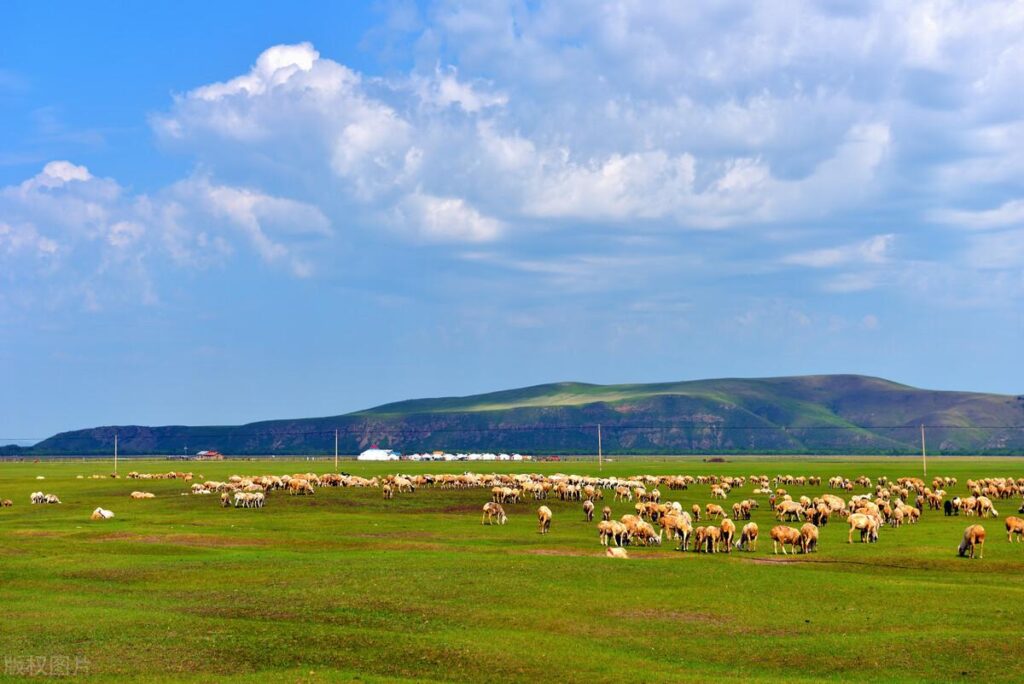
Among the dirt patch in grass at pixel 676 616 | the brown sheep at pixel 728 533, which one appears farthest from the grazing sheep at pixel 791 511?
the dirt patch in grass at pixel 676 616

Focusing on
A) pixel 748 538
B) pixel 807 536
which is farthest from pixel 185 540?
pixel 807 536

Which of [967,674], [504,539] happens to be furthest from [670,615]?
[504,539]

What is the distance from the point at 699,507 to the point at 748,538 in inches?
739

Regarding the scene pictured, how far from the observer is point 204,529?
184ft

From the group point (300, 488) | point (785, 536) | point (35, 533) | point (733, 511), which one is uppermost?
point (300, 488)

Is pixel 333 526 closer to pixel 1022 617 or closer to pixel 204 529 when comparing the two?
pixel 204 529

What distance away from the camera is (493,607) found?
31781mm

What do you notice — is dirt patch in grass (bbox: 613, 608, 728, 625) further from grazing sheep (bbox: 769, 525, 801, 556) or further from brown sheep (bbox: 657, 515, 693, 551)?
brown sheep (bbox: 657, 515, 693, 551)

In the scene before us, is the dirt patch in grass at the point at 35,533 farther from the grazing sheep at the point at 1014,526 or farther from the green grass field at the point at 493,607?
the grazing sheep at the point at 1014,526

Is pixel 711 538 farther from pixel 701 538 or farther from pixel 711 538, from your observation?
pixel 701 538

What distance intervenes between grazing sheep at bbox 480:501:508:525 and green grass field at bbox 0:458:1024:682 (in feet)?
20.9

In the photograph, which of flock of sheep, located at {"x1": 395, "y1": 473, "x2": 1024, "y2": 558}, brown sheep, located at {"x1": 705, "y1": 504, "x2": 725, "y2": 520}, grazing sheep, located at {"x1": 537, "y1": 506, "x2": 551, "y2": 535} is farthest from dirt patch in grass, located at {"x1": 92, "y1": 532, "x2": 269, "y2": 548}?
brown sheep, located at {"x1": 705, "y1": 504, "x2": 725, "y2": 520}

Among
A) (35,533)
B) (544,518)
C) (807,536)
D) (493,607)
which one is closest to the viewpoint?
(493,607)

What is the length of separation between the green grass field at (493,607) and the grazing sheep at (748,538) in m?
0.76
